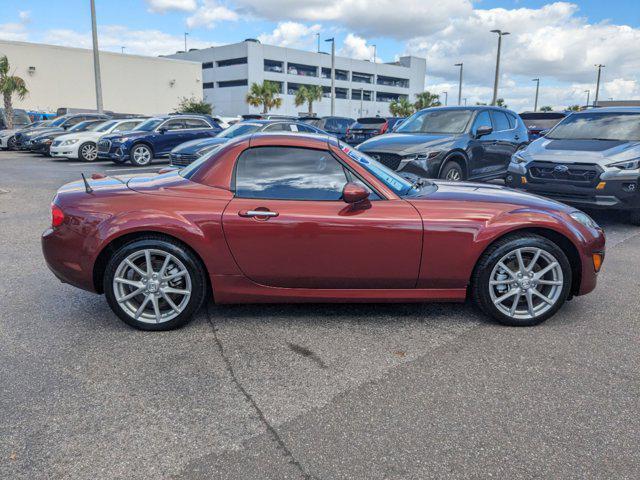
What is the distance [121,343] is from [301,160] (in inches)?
71.4

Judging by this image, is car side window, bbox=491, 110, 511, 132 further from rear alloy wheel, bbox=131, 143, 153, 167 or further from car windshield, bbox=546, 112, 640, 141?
rear alloy wheel, bbox=131, 143, 153, 167

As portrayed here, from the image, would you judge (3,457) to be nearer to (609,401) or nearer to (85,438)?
(85,438)

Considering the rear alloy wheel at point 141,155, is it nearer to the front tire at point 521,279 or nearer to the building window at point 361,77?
the front tire at point 521,279

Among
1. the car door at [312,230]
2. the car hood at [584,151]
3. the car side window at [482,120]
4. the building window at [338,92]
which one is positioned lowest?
the car door at [312,230]

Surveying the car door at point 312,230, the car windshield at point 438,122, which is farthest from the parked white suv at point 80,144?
the car door at point 312,230

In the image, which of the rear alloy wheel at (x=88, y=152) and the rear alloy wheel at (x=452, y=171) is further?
the rear alloy wheel at (x=88, y=152)

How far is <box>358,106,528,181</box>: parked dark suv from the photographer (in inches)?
336

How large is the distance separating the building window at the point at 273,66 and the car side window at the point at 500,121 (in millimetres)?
68913

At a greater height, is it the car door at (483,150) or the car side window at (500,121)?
the car side window at (500,121)

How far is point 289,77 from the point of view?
77.2 metres

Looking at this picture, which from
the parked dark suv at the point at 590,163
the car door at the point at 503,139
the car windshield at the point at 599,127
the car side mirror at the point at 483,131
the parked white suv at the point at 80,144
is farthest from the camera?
the parked white suv at the point at 80,144

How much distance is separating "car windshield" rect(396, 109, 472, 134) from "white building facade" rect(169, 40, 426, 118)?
63.4 meters

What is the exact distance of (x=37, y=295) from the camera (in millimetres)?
4625

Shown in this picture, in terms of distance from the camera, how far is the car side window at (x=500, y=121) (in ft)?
33.9
